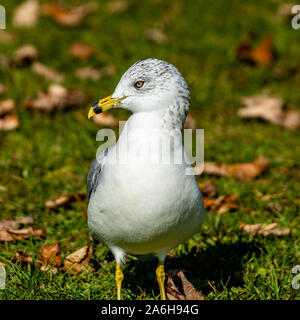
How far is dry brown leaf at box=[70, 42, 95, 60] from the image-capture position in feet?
23.9

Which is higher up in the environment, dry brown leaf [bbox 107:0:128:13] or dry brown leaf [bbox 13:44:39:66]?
dry brown leaf [bbox 107:0:128:13]

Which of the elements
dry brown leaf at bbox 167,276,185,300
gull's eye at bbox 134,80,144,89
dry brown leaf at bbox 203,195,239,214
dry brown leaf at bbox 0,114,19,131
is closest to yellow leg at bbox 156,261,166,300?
dry brown leaf at bbox 167,276,185,300

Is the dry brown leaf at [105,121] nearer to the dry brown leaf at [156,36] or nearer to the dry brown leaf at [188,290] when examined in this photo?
the dry brown leaf at [156,36]

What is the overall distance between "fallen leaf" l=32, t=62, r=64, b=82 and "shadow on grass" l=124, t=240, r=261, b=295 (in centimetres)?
323

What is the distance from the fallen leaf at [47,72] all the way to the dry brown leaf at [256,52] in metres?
2.55

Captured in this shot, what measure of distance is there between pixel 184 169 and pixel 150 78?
0.61 m

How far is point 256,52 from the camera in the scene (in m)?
7.66

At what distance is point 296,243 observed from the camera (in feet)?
14.3

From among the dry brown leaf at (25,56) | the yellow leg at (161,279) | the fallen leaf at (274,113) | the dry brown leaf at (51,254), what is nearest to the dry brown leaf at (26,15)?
the dry brown leaf at (25,56)

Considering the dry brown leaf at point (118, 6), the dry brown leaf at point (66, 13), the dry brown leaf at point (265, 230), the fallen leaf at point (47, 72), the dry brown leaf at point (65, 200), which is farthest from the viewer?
the dry brown leaf at point (118, 6)

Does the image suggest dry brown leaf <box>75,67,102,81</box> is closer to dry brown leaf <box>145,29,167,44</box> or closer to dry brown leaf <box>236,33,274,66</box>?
dry brown leaf <box>145,29,167,44</box>

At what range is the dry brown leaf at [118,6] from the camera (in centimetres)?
852

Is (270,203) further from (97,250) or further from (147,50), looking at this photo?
(147,50)

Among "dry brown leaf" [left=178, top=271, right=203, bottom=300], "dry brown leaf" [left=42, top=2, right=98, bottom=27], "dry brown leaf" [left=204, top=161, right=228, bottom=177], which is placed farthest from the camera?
"dry brown leaf" [left=42, top=2, right=98, bottom=27]
